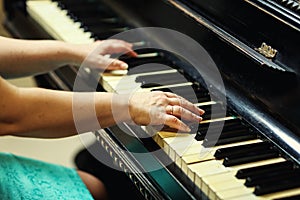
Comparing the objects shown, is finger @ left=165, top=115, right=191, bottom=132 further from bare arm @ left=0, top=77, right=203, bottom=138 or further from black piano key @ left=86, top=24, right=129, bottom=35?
black piano key @ left=86, top=24, right=129, bottom=35

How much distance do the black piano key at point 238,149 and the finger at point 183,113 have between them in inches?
4.9

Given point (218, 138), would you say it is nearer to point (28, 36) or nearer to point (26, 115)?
point (26, 115)

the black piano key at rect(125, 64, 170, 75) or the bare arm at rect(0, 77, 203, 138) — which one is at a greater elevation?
the black piano key at rect(125, 64, 170, 75)

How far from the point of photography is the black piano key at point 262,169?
1133mm

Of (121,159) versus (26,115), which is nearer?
(26,115)

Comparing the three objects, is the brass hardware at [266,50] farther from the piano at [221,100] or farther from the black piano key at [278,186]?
the black piano key at [278,186]

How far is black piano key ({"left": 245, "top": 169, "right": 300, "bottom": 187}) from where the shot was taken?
3.63 ft

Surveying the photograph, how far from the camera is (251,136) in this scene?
50.3 inches

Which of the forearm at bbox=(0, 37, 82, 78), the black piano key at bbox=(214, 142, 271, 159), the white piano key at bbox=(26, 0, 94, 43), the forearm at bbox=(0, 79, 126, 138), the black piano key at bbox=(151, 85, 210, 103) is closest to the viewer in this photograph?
the black piano key at bbox=(214, 142, 271, 159)

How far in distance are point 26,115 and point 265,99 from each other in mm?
554

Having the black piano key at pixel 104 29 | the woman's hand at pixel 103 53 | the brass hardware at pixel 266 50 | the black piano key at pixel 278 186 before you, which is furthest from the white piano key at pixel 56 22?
the black piano key at pixel 278 186

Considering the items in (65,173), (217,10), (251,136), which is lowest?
(65,173)

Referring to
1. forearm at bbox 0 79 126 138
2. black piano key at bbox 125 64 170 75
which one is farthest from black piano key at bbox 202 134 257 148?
black piano key at bbox 125 64 170 75

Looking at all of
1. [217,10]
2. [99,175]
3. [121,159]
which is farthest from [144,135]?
[99,175]
